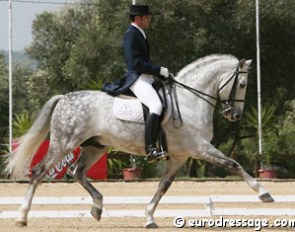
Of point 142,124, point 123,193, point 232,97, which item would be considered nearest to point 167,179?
point 142,124

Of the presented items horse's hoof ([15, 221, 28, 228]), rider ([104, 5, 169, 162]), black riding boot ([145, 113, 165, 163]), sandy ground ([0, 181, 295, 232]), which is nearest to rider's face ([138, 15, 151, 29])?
rider ([104, 5, 169, 162])

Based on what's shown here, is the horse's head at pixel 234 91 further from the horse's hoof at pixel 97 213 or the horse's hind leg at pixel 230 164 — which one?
the horse's hoof at pixel 97 213

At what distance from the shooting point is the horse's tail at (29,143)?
10.8 meters

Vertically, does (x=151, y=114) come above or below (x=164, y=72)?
below

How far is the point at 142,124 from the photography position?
33.8 feet

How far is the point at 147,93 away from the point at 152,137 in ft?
1.68

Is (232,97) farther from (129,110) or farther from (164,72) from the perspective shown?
(129,110)

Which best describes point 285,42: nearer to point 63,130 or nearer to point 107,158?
point 107,158

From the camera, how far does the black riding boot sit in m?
10.1

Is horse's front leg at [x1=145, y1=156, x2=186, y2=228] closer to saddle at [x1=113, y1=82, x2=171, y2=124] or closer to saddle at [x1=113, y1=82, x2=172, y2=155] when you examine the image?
saddle at [x1=113, y1=82, x2=172, y2=155]

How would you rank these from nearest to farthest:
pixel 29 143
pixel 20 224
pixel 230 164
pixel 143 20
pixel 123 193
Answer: pixel 230 164
pixel 20 224
pixel 143 20
pixel 29 143
pixel 123 193

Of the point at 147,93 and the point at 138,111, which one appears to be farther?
the point at 138,111

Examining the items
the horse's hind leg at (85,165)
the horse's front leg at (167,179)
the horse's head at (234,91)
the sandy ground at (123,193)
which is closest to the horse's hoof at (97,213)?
the sandy ground at (123,193)

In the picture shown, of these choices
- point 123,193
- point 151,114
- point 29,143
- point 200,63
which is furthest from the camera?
point 123,193
